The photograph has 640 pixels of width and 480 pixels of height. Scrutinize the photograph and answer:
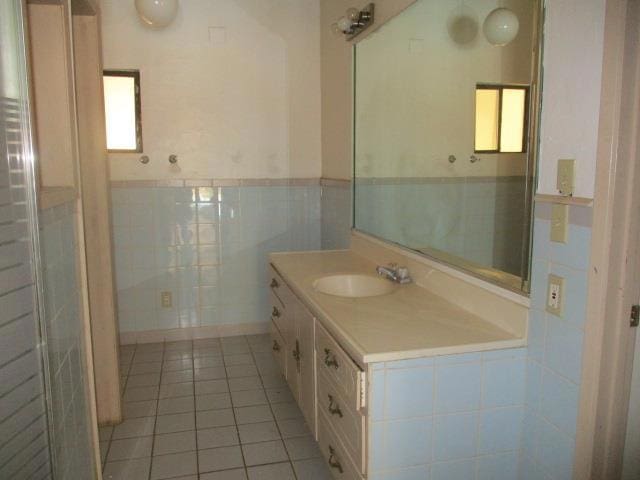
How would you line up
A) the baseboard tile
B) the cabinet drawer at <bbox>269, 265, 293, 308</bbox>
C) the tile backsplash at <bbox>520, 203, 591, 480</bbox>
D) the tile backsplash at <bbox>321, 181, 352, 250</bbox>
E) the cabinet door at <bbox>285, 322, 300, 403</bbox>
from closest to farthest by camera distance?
the tile backsplash at <bbox>520, 203, 591, 480</bbox> < the cabinet door at <bbox>285, 322, 300, 403</bbox> < the cabinet drawer at <bbox>269, 265, 293, 308</bbox> < the tile backsplash at <bbox>321, 181, 352, 250</bbox> < the baseboard tile

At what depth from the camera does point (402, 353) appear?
1.53 m

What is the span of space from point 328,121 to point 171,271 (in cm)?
157

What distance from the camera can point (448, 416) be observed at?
62.9 inches

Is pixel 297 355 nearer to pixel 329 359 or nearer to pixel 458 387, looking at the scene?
pixel 329 359

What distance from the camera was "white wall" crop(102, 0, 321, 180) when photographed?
143 inches

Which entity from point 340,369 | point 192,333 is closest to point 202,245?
point 192,333

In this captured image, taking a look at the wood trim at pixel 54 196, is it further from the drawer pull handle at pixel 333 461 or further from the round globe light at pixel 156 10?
the round globe light at pixel 156 10

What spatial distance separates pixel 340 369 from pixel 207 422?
4.24 feet

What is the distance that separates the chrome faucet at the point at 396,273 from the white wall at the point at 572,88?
0.96 metres

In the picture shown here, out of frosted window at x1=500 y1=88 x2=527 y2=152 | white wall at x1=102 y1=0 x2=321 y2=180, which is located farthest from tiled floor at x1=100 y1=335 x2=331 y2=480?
frosted window at x1=500 y1=88 x2=527 y2=152

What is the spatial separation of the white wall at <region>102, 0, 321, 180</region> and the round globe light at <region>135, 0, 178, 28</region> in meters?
0.36

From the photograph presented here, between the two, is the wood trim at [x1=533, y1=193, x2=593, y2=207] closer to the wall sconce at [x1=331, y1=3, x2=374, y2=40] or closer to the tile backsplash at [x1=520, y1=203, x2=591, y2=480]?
the tile backsplash at [x1=520, y1=203, x2=591, y2=480]

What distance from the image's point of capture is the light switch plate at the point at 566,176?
141 centimetres

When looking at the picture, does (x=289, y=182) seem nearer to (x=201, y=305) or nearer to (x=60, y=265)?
(x=201, y=305)
